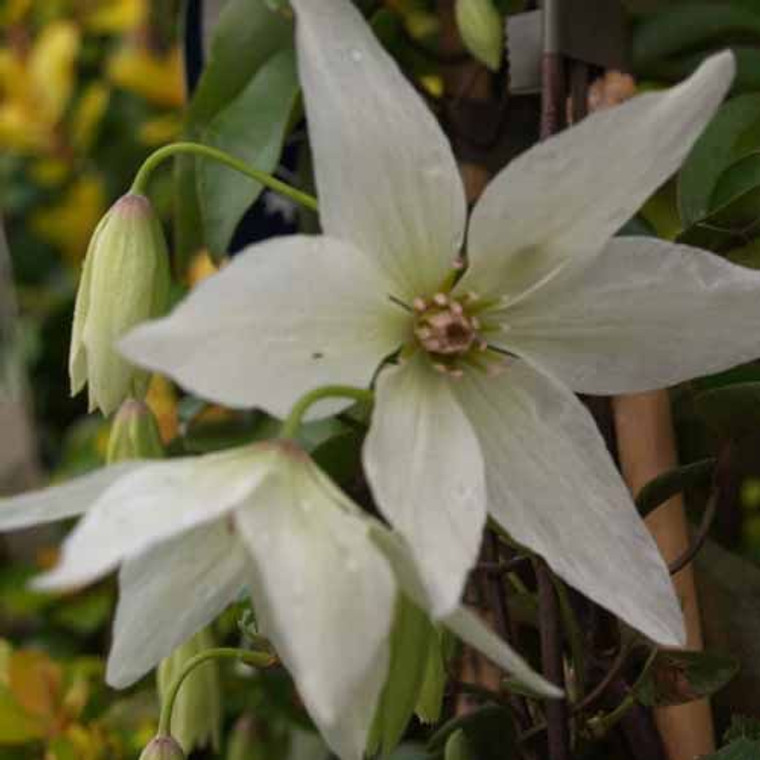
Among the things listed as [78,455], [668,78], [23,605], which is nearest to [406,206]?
[668,78]

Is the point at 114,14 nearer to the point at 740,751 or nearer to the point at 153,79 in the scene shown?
the point at 153,79

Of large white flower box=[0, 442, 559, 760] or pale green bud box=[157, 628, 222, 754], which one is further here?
pale green bud box=[157, 628, 222, 754]

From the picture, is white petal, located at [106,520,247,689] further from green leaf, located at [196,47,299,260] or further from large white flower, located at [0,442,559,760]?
green leaf, located at [196,47,299,260]

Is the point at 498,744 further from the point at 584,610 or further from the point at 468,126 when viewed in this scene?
the point at 468,126

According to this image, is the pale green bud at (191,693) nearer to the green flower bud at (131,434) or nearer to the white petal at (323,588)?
the green flower bud at (131,434)

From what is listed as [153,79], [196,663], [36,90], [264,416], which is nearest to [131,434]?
[196,663]

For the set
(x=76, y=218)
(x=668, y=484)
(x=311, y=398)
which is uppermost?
(x=311, y=398)

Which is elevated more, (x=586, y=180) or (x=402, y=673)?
(x=586, y=180)

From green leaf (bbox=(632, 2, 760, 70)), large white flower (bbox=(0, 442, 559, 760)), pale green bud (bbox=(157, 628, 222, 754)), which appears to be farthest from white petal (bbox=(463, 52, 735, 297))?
green leaf (bbox=(632, 2, 760, 70))
